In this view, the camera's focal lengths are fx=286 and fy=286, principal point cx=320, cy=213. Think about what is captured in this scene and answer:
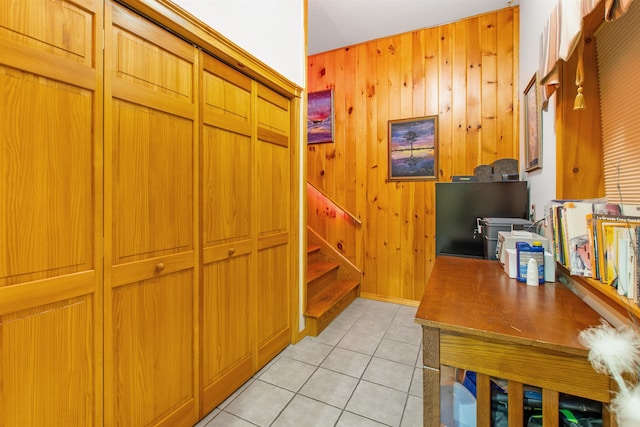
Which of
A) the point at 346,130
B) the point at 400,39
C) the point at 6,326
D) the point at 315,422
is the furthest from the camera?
the point at 346,130

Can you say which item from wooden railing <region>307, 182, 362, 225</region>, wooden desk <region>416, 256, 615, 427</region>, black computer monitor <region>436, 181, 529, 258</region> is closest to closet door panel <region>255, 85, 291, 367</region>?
wooden desk <region>416, 256, 615, 427</region>

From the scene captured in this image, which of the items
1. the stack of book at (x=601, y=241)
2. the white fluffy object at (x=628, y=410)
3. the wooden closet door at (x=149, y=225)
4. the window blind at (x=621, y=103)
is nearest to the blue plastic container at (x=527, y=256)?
the stack of book at (x=601, y=241)

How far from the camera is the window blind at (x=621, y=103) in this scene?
1.16 m

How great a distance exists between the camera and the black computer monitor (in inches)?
95.3

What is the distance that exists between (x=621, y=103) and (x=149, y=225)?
2176mm

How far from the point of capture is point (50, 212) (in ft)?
3.29

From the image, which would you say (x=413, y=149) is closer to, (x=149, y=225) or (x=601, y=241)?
(x=601, y=241)

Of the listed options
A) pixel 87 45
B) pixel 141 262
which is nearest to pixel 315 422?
pixel 141 262

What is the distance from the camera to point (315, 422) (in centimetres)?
156

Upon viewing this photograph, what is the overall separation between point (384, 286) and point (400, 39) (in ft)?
9.50

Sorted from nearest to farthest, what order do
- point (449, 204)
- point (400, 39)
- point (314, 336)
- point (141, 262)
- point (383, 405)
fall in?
point (141, 262), point (383, 405), point (314, 336), point (449, 204), point (400, 39)

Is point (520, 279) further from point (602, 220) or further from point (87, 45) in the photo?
point (87, 45)

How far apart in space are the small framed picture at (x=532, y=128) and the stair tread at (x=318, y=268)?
2.10 meters

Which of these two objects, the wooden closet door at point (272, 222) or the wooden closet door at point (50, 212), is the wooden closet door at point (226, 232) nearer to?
the wooden closet door at point (272, 222)
